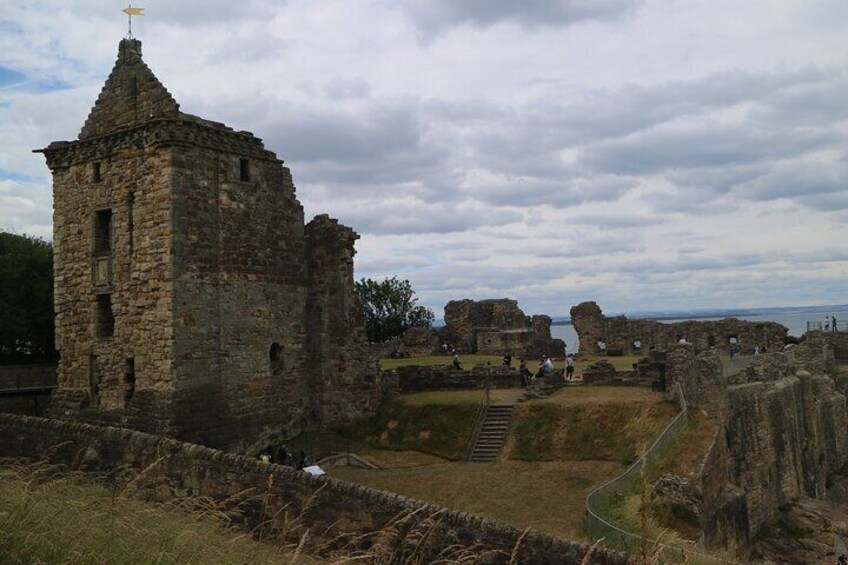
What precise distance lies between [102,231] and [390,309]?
42894mm

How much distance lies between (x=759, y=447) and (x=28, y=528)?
85.0 feet

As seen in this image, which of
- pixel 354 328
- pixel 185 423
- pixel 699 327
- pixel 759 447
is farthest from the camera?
pixel 699 327

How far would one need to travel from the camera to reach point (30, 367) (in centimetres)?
2708

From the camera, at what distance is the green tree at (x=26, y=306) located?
30234mm

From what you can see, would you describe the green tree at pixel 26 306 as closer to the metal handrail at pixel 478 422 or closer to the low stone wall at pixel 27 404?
the low stone wall at pixel 27 404

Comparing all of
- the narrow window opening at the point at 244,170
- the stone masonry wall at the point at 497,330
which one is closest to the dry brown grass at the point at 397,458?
the narrow window opening at the point at 244,170

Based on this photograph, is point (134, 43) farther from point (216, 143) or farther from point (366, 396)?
point (366, 396)

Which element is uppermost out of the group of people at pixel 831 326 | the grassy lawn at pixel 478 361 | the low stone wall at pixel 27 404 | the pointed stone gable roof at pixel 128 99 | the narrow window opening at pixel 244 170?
the pointed stone gable roof at pixel 128 99

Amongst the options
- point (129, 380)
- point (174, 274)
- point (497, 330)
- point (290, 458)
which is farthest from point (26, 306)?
point (497, 330)

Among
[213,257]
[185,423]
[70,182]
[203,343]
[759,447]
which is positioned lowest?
[759,447]

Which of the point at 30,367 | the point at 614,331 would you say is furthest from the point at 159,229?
the point at 614,331

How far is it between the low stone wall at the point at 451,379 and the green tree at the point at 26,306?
1433 centimetres

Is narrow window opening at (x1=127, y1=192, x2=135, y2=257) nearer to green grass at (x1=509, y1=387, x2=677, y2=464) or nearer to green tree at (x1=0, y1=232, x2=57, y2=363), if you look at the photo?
green tree at (x1=0, y1=232, x2=57, y2=363)

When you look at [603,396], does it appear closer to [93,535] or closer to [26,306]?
[93,535]
